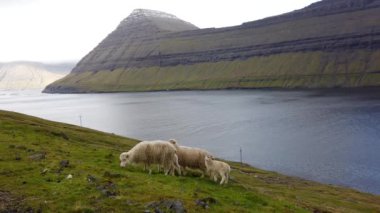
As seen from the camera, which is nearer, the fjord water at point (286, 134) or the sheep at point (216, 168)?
the sheep at point (216, 168)

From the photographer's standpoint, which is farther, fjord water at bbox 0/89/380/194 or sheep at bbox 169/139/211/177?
fjord water at bbox 0/89/380/194

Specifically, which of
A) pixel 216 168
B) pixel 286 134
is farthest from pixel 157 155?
pixel 286 134

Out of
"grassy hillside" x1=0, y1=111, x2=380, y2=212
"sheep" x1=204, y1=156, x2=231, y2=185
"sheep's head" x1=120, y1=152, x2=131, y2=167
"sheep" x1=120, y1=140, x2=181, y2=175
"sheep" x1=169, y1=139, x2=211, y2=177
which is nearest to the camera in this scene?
"grassy hillside" x1=0, y1=111, x2=380, y2=212

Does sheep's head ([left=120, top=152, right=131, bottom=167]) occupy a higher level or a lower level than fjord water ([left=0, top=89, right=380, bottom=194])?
higher

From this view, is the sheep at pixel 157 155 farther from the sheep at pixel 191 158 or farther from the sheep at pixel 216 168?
the sheep at pixel 216 168

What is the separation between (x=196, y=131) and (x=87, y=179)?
102250 millimetres

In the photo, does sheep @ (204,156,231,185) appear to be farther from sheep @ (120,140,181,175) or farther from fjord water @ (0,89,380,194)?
fjord water @ (0,89,380,194)

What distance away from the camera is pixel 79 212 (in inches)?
648

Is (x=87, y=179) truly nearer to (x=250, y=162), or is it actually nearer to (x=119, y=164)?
(x=119, y=164)

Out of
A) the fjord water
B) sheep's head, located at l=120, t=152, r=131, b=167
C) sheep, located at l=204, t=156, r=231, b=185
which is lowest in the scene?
the fjord water

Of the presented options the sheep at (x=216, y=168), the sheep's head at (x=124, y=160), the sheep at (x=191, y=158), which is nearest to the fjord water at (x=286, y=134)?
the sheep at (x=216, y=168)

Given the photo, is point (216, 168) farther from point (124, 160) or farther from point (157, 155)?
point (124, 160)

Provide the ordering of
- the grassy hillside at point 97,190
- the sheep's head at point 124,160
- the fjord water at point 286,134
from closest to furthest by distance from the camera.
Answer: the grassy hillside at point 97,190
the sheep's head at point 124,160
the fjord water at point 286,134

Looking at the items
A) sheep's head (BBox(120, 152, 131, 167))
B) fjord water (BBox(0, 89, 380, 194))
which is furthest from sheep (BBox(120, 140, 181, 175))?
fjord water (BBox(0, 89, 380, 194))
